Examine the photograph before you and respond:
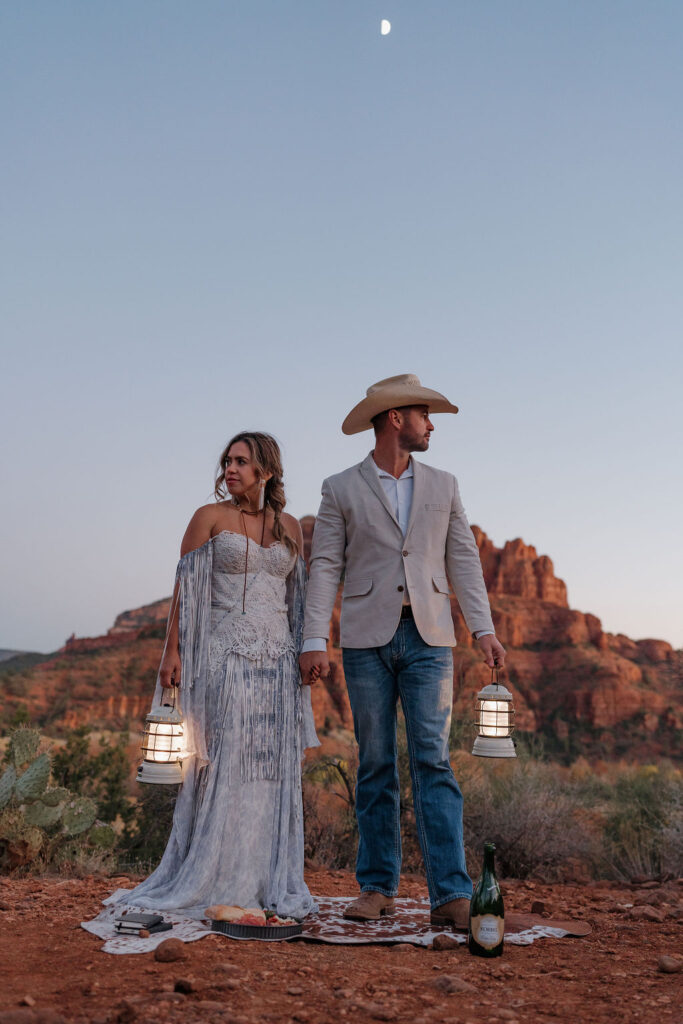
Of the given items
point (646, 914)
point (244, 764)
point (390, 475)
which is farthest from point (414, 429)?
point (646, 914)

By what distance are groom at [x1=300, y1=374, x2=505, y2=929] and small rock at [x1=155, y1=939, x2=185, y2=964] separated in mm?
1131

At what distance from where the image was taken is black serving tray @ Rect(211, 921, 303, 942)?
3.62 m

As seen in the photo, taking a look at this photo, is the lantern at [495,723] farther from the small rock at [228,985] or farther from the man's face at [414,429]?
the small rock at [228,985]

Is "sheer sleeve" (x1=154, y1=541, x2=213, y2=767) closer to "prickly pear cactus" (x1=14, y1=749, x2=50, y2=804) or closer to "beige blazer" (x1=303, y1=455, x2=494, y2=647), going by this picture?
"beige blazer" (x1=303, y1=455, x2=494, y2=647)

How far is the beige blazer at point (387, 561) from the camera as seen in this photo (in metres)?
4.21

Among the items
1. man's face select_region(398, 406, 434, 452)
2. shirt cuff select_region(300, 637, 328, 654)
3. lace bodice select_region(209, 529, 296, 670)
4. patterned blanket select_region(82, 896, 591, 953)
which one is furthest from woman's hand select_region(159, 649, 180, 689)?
man's face select_region(398, 406, 434, 452)

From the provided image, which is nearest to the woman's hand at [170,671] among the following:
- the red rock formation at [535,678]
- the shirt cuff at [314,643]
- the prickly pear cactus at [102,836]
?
the shirt cuff at [314,643]

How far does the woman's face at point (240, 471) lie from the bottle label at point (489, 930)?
235 cm

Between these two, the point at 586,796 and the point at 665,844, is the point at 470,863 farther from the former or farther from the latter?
the point at 586,796

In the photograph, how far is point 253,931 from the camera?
3639mm

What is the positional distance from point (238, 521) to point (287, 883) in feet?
6.03

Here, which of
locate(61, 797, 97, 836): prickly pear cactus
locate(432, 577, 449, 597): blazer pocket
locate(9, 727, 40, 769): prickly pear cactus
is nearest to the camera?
locate(432, 577, 449, 597): blazer pocket

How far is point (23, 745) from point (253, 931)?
136 inches

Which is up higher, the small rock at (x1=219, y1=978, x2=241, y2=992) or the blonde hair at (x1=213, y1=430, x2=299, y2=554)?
the blonde hair at (x1=213, y1=430, x2=299, y2=554)
